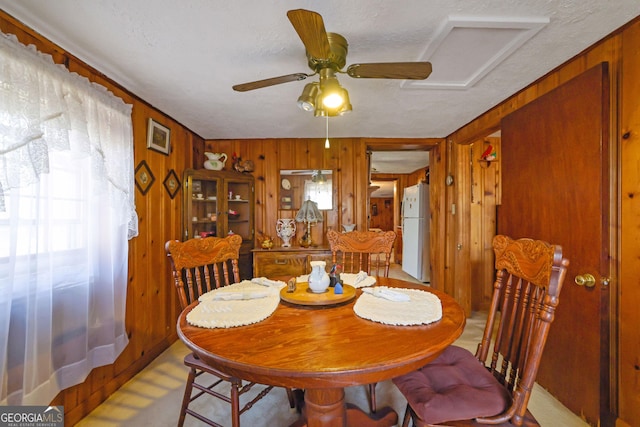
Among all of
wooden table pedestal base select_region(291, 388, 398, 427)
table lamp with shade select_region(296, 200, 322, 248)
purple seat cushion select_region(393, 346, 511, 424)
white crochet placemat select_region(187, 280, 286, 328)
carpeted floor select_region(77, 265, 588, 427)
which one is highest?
table lamp with shade select_region(296, 200, 322, 248)

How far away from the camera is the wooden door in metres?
1.43

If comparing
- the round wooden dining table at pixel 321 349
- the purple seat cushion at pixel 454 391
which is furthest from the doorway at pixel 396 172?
the round wooden dining table at pixel 321 349

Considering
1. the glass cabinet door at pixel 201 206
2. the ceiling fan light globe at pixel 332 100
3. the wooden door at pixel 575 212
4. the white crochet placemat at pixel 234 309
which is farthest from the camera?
the glass cabinet door at pixel 201 206

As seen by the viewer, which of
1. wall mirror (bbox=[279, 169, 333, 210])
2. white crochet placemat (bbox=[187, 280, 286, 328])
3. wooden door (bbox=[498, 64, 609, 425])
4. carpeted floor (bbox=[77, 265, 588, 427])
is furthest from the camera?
wall mirror (bbox=[279, 169, 333, 210])

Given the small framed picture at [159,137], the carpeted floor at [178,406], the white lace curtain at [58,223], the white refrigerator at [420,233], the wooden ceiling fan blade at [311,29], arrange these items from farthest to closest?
1. the white refrigerator at [420,233]
2. the small framed picture at [159,137]
3. the carpeted floor at [178,406]
4. the white lace curtain at [58,223]
5. the wooden ceiling fan blade at [311,29]

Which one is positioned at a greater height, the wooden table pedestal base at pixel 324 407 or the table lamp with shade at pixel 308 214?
the table lamp with shade at pixel 308 214

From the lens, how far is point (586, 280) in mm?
1476

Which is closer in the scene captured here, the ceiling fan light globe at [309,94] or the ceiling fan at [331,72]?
the ceiling fan at [331,72]

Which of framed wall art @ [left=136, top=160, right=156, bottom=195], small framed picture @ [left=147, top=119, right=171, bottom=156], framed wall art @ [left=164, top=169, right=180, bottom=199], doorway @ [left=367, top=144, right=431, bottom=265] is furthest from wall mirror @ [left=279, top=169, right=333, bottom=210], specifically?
framed wall art @ [left=136, top=160, right=156, bottom=195]

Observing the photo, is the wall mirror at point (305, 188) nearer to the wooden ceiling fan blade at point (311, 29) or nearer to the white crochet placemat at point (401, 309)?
the white crochet placemat at point (401, 309)

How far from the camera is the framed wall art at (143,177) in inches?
84.2

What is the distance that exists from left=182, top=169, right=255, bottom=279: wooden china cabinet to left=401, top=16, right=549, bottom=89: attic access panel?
6.86 ft

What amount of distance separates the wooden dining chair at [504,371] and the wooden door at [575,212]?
60cm

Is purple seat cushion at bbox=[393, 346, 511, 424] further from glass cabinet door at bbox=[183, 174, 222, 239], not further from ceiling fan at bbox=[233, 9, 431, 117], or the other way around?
glass cabinet door at bbox=[183, 174, 222, 239]
